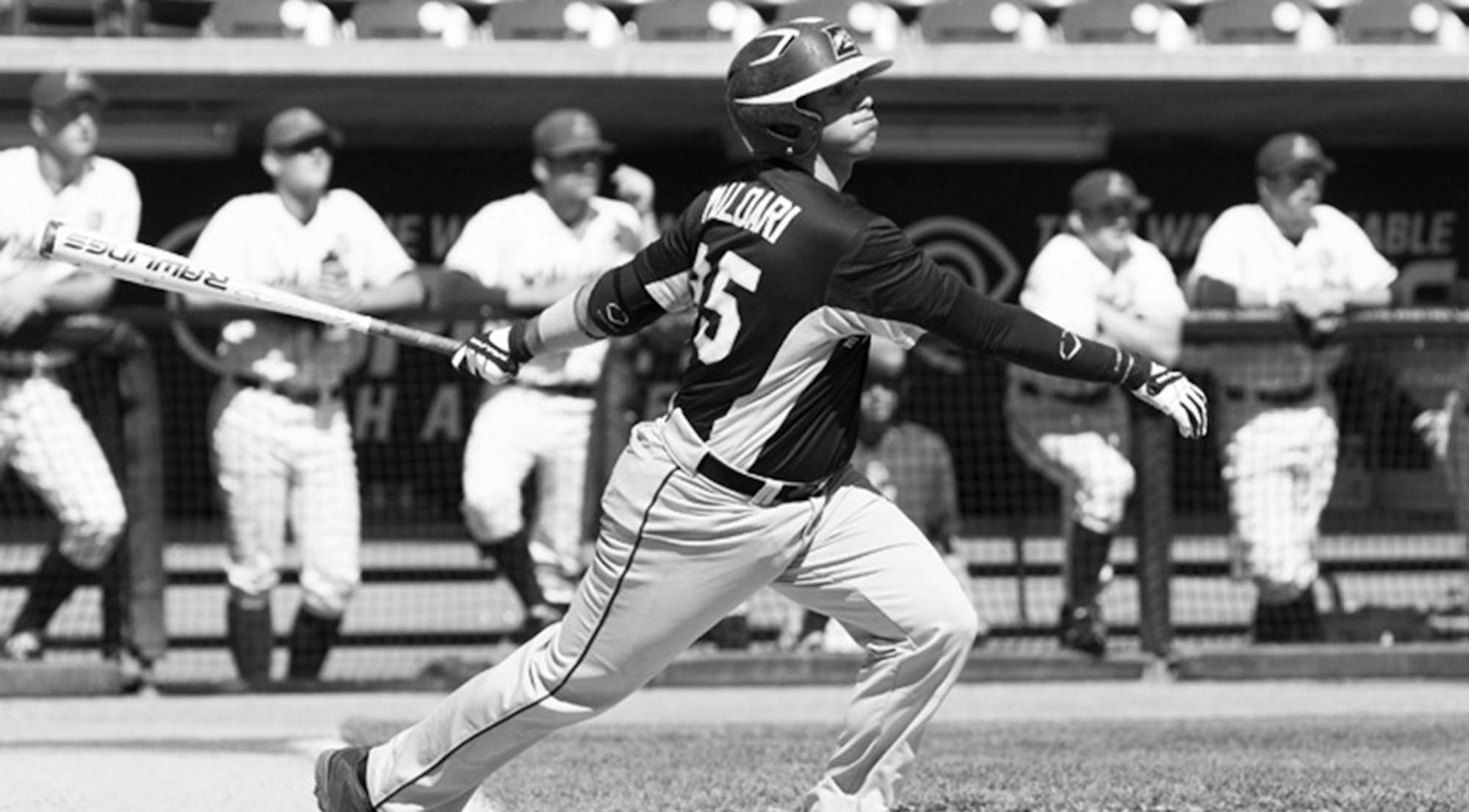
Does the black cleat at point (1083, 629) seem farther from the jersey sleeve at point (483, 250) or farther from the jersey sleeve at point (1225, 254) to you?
the jersey sleeve at point (483, 250)

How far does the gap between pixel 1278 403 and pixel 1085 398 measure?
650mm

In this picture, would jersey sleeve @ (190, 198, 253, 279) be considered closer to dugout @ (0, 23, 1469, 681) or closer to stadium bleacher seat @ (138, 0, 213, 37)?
dugout @ (0, 23, 1469, 681)

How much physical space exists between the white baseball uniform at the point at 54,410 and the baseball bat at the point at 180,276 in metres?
2.29

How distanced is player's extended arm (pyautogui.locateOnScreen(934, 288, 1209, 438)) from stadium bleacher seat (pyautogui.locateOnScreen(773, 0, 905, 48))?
5.20 meters

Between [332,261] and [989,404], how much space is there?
271 centimetres

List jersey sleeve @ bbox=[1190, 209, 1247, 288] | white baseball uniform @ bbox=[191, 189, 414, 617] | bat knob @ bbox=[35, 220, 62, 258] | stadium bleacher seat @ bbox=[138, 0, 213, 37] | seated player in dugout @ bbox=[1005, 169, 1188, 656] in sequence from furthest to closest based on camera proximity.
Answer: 1. stadium bleacher seat @ bbox=[138, 0, 213, 37]
2. jersey sleeve @ bbox=[1190, 209, 1247, 288]
3. seated player in dugout @ bbox=[1005, 169, 1188, 656]
4. white baseball uniform @ bbox=[191, 189, 414, 617]
5. bat knob @ bbox=[35, 220, 62, 258]

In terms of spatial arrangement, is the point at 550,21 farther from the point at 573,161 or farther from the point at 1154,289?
the point at 1154,289

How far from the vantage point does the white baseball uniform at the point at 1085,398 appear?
25.0 ft

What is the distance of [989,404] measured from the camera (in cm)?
881

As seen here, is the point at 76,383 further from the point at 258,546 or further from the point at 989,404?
the point at 989,404

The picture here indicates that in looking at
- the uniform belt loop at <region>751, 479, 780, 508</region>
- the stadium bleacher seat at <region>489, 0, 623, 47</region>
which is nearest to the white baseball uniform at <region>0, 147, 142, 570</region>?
the stadium bleacher seat at <region>489, 0, 623, 47</region>

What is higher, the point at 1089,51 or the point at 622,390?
the point at 1089,51

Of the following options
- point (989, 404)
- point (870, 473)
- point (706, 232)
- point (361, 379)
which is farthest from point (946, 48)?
point (706, 232)

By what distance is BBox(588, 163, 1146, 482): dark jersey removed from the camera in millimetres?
4180
